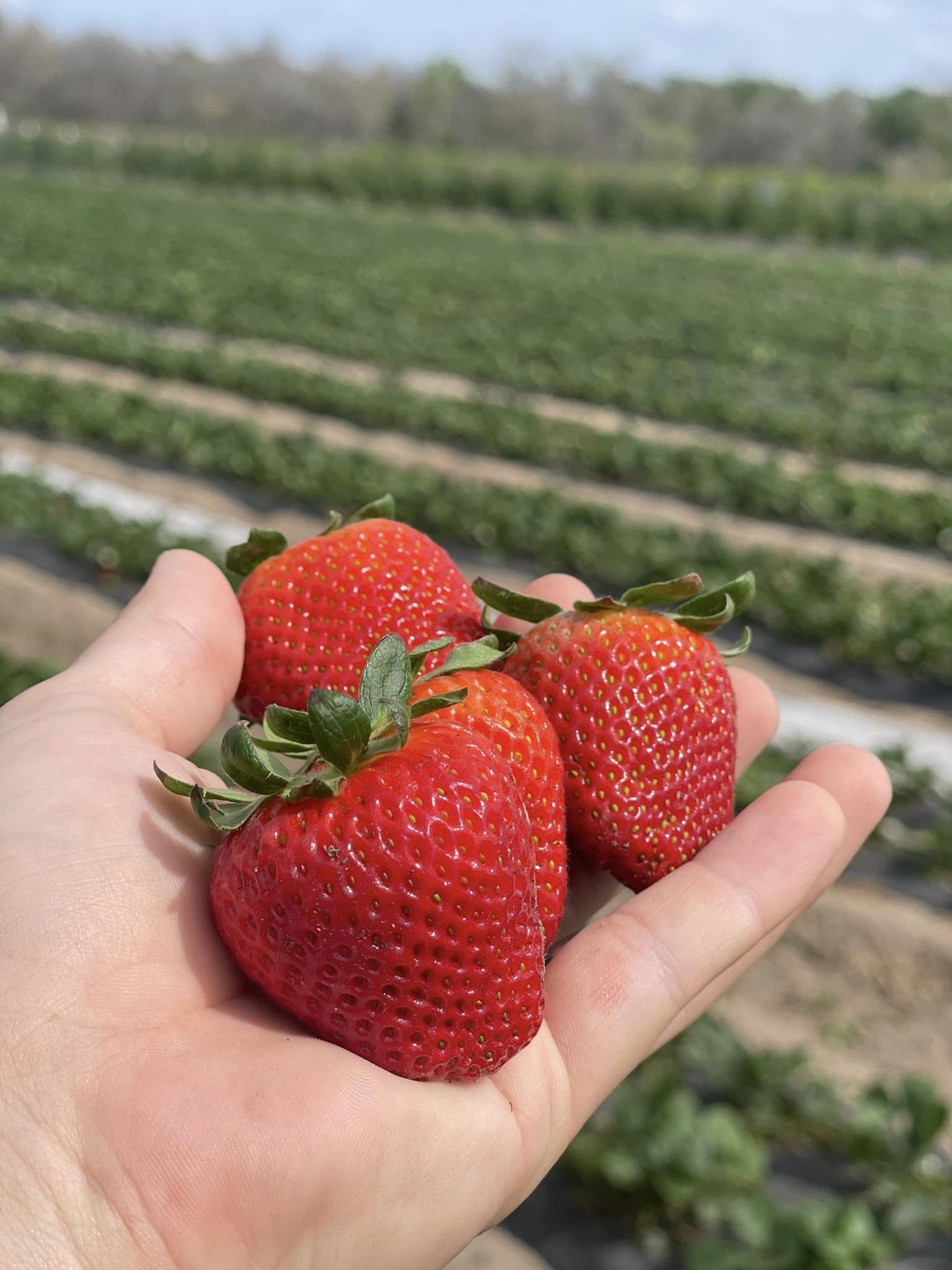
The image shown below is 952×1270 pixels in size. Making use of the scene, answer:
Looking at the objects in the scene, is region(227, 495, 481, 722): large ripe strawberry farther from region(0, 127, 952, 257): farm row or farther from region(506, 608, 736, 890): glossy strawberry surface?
region(0, 127, 952, 257): farm row

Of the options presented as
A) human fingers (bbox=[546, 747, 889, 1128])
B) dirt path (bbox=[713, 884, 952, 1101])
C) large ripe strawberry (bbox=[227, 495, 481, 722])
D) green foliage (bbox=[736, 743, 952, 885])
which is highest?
large ripe strawberry (bbox=[227, 495, 481, 722])

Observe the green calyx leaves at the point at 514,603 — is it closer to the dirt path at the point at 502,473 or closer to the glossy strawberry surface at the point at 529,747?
the glossy strawberry surface at the point at 529,747

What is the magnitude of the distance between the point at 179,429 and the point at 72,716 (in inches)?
315

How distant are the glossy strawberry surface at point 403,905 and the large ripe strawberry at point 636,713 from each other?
0.34 m

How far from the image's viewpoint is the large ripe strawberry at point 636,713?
1.85 m

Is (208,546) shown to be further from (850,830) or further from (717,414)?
(717,414)

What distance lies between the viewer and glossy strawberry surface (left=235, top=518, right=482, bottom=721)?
198cm

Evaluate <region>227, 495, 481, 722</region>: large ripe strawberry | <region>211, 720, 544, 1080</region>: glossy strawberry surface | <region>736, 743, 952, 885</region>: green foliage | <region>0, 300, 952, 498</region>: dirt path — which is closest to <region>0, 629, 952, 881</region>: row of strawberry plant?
<region>736, 743, 952, 885</region>: green foliage

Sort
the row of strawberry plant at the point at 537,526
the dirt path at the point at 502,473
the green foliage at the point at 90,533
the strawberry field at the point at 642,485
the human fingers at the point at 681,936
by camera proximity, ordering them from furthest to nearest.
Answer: the dirt path at the point at 502,473 < the green foliage at the point at 90,533 < the row of strawberry plant at the point at 537,526 < the strawberry field at the point at 642,485 < the human fingers at the point at 681,936

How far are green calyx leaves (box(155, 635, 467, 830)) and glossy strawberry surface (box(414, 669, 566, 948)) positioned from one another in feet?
0.44

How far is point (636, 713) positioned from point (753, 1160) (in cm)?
170

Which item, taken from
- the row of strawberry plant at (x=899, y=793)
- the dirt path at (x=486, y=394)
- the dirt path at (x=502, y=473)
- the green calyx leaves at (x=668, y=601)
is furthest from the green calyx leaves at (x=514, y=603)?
the dirt path at (x=486, y=394)

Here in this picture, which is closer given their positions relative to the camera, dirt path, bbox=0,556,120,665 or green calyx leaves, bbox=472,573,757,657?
green calyx leaves, bbox=472,573,757,657

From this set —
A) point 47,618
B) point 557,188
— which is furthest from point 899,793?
point 557,188
